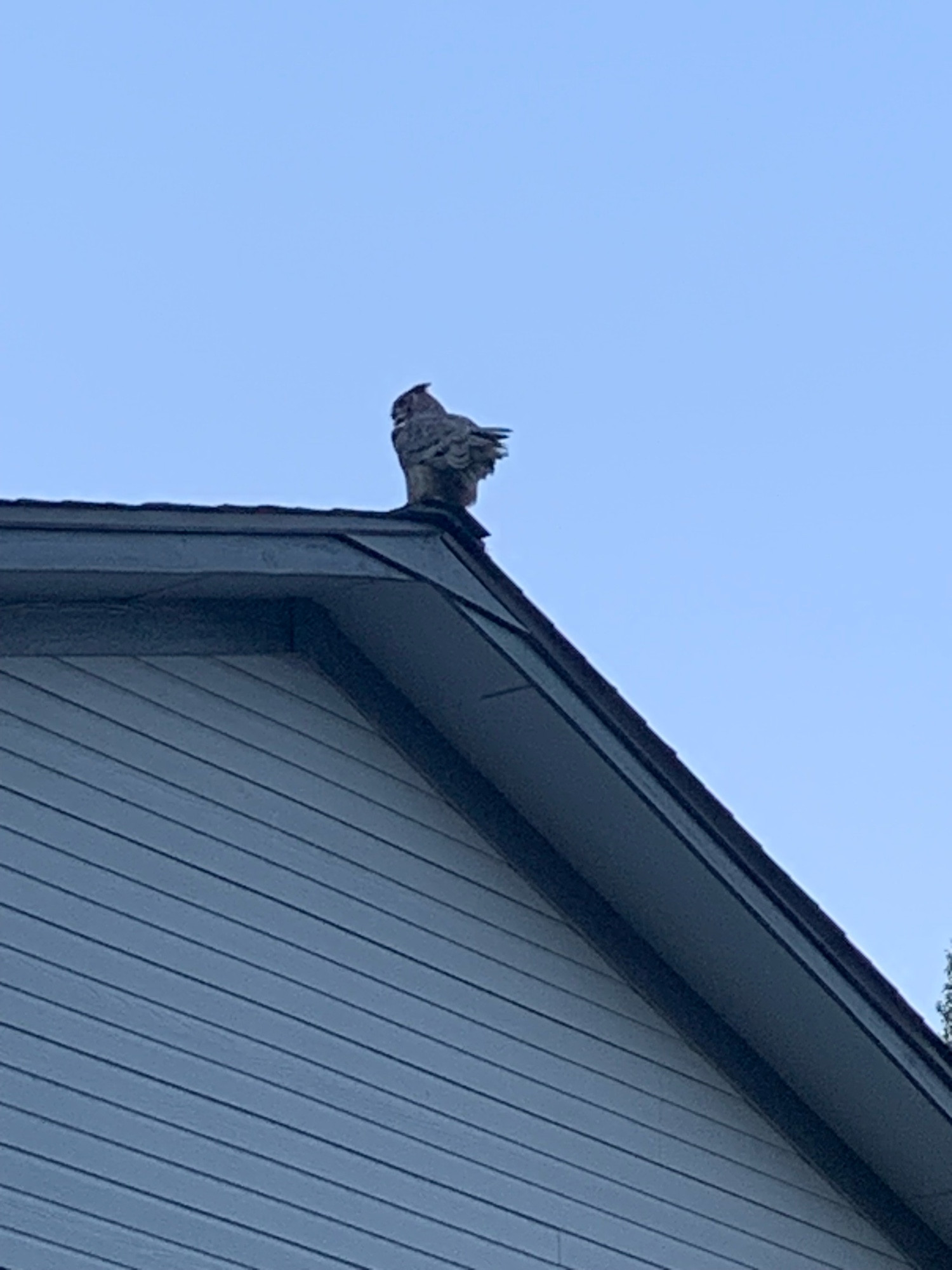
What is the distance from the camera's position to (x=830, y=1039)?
30.7 feet

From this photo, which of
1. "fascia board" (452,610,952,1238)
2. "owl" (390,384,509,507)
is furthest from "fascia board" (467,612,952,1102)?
"owl" (390,384,509,507)

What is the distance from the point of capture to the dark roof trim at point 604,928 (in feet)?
28.7

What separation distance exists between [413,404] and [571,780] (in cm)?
151

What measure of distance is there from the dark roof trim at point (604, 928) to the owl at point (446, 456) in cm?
65

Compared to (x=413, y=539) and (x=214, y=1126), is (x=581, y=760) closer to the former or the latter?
(x=413, y=539)

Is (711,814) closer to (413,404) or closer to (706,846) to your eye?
(706,846)

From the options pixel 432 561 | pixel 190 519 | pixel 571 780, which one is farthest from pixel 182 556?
pixel 571 780

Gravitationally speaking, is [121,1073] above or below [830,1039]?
A: below

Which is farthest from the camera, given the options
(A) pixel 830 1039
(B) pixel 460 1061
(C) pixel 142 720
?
(A) pixel 830 1039

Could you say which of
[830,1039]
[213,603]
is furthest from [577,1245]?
[213,603]

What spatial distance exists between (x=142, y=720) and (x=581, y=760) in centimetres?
173

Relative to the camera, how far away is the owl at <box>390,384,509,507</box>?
8.31 metres

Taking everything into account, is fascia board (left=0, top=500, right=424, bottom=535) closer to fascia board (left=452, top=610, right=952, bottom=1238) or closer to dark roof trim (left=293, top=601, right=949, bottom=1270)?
fascia board (left=452, top=610, right=952, bottom=1238)

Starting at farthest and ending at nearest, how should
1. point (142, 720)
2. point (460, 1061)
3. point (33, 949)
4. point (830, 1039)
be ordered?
point (830, 1039)
point (460, 1061)
point (142, 720)
point (33, 949)
